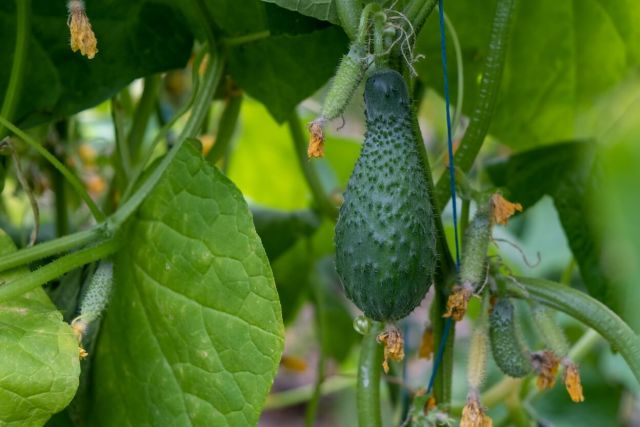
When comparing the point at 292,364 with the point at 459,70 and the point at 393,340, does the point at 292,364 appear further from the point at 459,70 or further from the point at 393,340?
the point at 393,340

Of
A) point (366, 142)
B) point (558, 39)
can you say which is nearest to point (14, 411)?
point (366, 142)

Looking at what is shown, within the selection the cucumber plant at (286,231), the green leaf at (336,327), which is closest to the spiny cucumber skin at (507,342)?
the cucumber plant at (286,231)

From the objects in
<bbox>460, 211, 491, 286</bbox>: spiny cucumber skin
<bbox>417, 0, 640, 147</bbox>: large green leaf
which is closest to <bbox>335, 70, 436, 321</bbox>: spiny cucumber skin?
<bbox>460, 211, 491, 286</bbox>: spiny cucumber skin

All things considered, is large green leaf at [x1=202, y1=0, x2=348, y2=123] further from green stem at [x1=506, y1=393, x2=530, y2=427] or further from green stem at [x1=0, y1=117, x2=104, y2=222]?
green stem at [x1=506, y1=393, x2=530, y2=427]

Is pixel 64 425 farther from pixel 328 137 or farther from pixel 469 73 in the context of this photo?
pixel 328 137

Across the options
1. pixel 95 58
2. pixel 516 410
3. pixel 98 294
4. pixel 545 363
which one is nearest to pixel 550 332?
pixel 545 363

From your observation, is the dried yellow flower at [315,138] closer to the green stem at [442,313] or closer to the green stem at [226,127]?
the green stem at [442,313]
